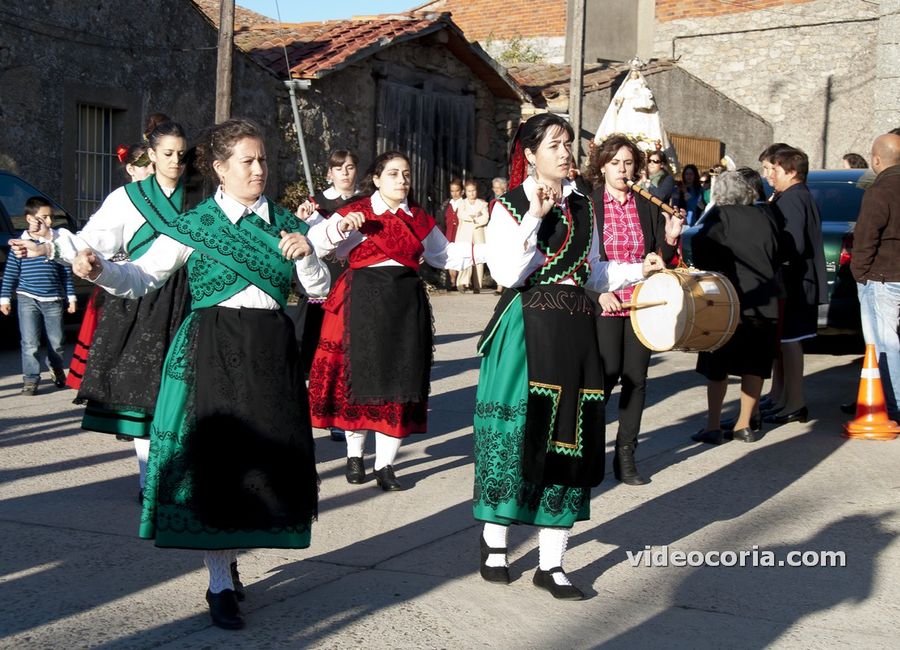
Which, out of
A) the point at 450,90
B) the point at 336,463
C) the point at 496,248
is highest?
the point at 450,90

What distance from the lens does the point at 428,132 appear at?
65.0ft

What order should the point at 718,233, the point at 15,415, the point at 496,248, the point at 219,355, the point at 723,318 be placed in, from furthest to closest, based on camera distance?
the point at 15,415
the point at 718,233
the point at 723,318
the point at 496,248
the point at 219,355

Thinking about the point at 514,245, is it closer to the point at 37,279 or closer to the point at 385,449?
the point at 385,449

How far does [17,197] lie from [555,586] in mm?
8786

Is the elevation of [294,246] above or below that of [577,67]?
below

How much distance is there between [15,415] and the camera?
8562 mm

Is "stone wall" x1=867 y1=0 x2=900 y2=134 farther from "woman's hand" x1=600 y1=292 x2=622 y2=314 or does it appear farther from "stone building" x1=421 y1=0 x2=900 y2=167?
"woman's hand" x1=600 y1=292 x2=622 y2=314

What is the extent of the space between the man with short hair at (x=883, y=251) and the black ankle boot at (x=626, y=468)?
2.31 m

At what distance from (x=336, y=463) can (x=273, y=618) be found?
2.90 metres

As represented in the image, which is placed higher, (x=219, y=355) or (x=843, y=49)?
(x=843, y=49)

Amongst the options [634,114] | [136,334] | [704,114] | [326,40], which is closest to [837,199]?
[634,114]

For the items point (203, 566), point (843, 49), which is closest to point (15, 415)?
point (203, 566)

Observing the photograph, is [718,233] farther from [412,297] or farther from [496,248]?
[496,248]

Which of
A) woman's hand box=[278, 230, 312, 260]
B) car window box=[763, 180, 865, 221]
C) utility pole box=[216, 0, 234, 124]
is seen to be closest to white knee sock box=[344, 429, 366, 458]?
woman's hand box=[278, 230, 312, 260]
